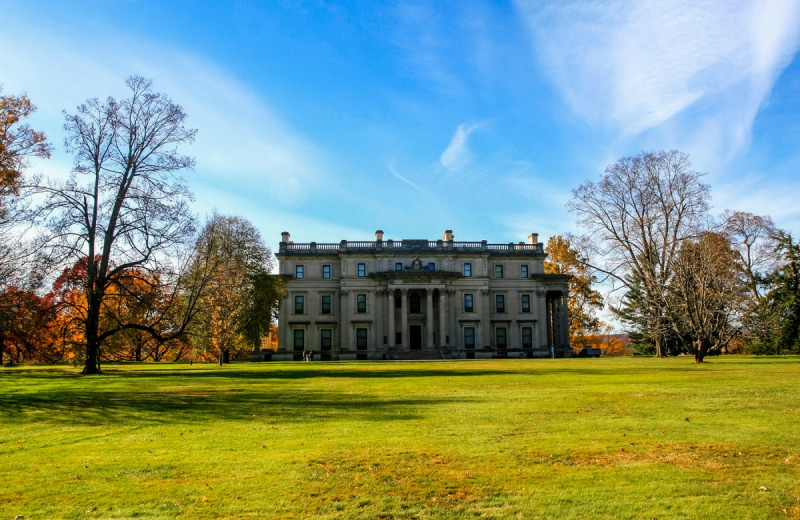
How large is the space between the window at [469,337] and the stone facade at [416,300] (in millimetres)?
114

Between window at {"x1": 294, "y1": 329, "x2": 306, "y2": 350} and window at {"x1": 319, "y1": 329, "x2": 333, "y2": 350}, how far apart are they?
6.25ft

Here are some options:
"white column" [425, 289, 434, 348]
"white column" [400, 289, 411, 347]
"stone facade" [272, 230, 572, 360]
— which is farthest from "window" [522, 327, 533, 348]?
A: "white column" [400, 289, 411, 347]

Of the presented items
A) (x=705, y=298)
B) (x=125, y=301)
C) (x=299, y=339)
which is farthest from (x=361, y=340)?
(x=705, y=298)

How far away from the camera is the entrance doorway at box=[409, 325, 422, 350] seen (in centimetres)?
6481

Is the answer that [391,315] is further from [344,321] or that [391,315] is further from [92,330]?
[92,330]

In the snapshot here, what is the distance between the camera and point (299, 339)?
211 feet

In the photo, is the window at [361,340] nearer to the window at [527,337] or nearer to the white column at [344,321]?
the white column at [344,321]

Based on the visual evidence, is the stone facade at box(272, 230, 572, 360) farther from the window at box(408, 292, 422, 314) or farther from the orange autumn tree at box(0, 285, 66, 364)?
the orange autumn tree at box(0, 285, 66, 364)

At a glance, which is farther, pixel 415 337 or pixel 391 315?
pixel 415 337

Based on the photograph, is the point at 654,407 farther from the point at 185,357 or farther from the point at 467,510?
the point at 185,357

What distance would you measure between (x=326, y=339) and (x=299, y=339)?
9.93ft

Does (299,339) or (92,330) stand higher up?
(92,330)

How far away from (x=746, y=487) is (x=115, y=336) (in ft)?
127

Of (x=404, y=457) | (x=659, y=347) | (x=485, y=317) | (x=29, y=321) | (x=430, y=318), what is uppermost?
(x=485, y=317)
